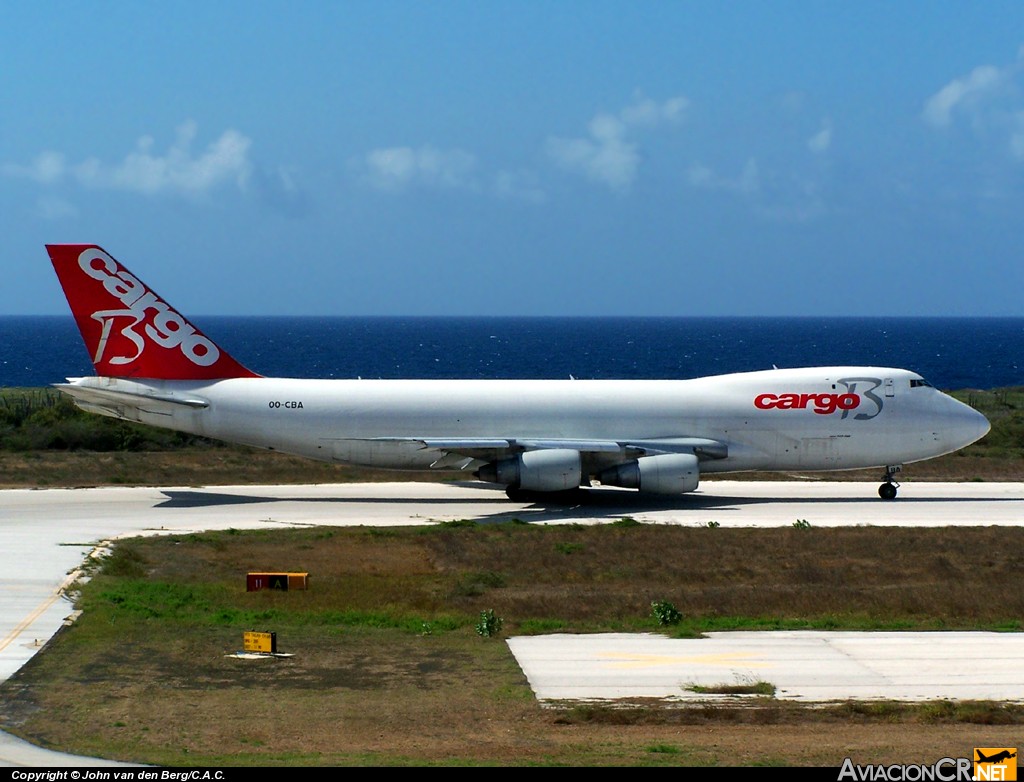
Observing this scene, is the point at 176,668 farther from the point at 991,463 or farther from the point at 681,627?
the point at 991,463

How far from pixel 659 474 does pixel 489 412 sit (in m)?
6.01

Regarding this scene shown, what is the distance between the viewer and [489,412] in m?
42.4

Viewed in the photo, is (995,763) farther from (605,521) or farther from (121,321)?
(121,321)

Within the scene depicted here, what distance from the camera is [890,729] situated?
1677 cm

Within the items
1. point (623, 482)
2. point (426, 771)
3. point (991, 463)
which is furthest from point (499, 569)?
point (991, 463)

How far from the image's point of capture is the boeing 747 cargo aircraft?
41.5m

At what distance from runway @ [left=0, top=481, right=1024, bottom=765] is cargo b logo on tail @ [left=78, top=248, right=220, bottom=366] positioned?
5048 mm

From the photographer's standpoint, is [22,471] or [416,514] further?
[22,471]

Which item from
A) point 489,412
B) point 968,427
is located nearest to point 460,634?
point 489,412

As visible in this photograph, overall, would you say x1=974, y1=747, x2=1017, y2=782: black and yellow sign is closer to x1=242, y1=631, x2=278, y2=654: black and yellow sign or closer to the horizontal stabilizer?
x1=242, y1=631, x2=278, y2=654: black and yellow sign

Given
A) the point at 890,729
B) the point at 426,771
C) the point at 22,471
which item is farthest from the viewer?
the point at 22,471

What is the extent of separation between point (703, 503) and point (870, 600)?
15.6 metres

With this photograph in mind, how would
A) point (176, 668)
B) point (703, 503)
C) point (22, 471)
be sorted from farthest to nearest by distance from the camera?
point (22, 471), point (703, 503), point (176, 668)

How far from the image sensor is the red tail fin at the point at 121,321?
41.8 m
